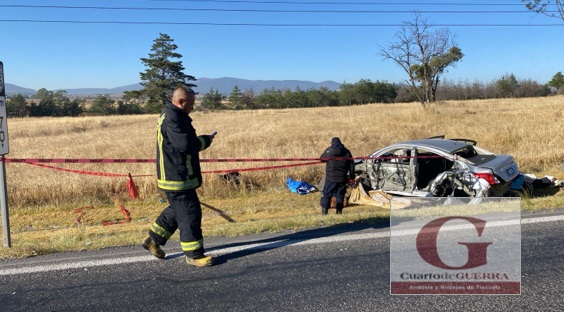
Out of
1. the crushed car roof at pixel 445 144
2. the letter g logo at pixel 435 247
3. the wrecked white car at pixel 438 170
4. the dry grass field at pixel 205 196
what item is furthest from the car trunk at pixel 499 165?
the letter g logo at pixel 435 247

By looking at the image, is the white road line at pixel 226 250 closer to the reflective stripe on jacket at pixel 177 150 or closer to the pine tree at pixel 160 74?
the reflective stripe on jacket at pixel 177 150

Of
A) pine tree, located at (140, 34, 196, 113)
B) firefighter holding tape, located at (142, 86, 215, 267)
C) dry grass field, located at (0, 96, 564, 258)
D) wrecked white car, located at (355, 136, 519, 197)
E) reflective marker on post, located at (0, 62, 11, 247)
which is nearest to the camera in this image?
firefighter holding tape, located at (142, 86, 215, 267)

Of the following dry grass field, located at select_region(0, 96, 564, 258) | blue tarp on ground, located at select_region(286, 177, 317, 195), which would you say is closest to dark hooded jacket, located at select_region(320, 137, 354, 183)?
dry grass field, located at select_region(0, 96, 564, 258)

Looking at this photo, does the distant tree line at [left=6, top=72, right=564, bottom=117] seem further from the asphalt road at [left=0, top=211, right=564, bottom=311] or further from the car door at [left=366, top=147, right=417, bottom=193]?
the asphalt road at [left=0, top=211, right=564, bottom=311]

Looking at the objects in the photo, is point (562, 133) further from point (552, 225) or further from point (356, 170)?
point (552, 225)

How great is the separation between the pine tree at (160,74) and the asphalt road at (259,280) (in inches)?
2674

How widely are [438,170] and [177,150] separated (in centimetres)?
652

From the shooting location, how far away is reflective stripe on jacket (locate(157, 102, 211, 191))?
3.96 meters

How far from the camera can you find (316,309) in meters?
3.13

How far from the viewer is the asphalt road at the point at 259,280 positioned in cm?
320

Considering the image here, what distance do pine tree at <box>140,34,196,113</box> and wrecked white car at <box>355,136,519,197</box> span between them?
210ft

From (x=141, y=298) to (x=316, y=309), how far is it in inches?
54.8

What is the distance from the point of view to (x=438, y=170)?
8953 millimetres

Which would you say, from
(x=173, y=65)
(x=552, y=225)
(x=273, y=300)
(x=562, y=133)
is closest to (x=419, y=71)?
(x=562, y=133)
